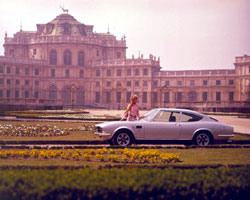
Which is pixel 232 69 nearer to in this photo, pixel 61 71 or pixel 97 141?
pixel 61 71

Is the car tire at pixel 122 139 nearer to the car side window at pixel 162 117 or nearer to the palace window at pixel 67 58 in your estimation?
the car side window at pixel 162 117

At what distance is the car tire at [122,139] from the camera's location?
1559 cm

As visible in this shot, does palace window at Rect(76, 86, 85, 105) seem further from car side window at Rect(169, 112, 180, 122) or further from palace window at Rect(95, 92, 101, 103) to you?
car side window at Rect(169, 112, 180, 122)

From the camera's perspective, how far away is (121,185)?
7207 millimetres

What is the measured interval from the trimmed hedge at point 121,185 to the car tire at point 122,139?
294 inches

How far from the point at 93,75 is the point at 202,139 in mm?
72450

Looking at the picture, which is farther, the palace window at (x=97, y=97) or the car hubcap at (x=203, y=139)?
the palace window at (x=97, y=97)

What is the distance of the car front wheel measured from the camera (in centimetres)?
1603

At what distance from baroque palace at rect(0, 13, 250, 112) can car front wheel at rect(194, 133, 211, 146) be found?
58438 millimetres

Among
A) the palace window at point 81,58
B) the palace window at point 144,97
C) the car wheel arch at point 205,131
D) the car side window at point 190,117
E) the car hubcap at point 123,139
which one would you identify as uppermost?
the palace window at point 81,58

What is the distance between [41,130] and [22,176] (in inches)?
575

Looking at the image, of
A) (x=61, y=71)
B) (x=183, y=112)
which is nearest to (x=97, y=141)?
(x=183, y=112)

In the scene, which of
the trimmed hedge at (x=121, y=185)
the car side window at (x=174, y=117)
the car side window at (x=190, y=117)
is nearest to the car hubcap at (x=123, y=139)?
the car side window at (x=174, y=117)

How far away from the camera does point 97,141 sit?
16625 millimetres
